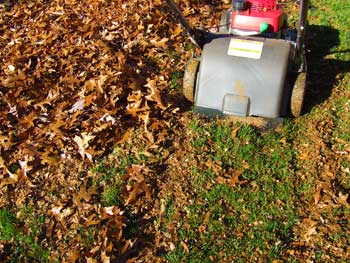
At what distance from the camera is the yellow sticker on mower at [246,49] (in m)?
3.32

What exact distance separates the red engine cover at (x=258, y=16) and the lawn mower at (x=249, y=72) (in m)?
0.01

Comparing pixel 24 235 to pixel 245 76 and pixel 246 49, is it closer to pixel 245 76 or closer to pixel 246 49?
pixel 245 76

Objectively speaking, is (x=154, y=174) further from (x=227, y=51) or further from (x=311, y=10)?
(x=311, y=10)

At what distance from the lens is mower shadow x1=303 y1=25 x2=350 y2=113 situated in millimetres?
3920

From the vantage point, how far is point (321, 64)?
4246mm

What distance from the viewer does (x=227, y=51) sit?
335cm

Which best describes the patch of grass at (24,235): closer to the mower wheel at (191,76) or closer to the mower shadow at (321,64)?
the mower wheel at (191,76)

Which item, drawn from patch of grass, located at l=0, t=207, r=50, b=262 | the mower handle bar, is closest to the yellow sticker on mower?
the mower handle bar

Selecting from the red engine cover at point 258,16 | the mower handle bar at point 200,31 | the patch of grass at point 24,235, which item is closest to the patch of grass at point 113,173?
the patch of grass at point 24,235

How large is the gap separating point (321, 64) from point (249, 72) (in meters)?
1.25

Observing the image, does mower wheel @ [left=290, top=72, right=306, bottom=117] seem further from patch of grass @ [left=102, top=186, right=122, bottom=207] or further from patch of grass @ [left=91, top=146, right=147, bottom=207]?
patch of grass @ [left=102, top=186, right=122, bottom=207]

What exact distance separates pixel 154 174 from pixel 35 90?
1.46m

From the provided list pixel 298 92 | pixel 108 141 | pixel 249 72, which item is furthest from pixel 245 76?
pixel 108 141

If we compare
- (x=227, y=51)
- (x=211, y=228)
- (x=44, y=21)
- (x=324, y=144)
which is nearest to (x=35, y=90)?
(x=44, y=21)
